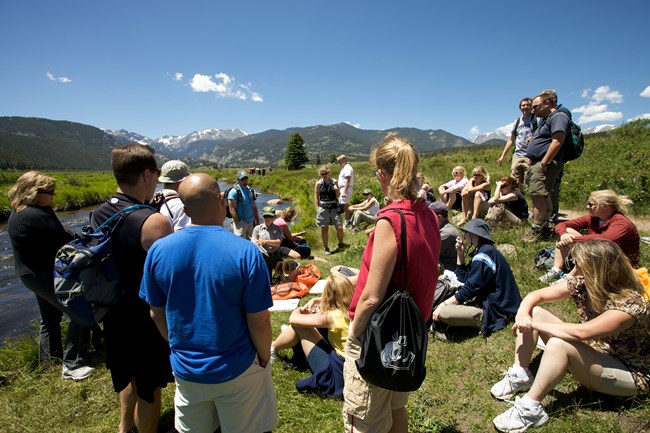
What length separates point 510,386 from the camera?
2846mm

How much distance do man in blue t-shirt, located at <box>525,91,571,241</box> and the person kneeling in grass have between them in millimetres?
4389

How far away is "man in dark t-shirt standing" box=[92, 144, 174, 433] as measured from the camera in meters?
2.21

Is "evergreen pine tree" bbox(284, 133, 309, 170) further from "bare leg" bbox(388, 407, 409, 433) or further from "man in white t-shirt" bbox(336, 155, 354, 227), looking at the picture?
"bare leg" bbox(388, 407, 409, 433)

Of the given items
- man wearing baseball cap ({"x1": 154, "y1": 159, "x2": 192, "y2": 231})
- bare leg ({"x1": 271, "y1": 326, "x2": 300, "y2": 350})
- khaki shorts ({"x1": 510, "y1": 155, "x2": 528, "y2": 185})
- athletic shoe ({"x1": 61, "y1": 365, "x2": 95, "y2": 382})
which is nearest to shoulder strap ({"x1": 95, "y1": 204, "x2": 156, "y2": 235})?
man wearing baseball cap ({"x1": 154, "y1": 159, "x2": 192, "y2": 231})

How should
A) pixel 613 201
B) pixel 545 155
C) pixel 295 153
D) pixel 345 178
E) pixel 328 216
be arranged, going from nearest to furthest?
pixel 613 201 < pixel 545 155 < pixel 328 216 < pixel 345 178 < pixel 295 153

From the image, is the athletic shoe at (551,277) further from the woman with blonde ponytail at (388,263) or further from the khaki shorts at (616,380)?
the woman with blonde ponytail at (388,263)

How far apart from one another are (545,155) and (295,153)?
2279 inches

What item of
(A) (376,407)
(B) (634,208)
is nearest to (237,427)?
(A) (376,407)

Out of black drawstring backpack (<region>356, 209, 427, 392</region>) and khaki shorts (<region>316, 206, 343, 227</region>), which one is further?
khaki shorts (<region>316, 206, 343, 227</region>)

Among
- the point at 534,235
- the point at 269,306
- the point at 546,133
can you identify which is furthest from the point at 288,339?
the point at 546,133

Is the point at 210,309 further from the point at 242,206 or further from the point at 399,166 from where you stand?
the point at 242,206

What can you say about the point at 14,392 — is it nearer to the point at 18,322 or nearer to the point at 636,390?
the point at 18,322

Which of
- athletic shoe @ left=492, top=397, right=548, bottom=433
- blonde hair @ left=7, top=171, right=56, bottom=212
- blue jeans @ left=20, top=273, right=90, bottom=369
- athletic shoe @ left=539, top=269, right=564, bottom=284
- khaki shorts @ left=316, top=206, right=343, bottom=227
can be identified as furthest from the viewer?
khaki shorts @ left=316, top=206, right=343, bottom=227

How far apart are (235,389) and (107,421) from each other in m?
2.27
